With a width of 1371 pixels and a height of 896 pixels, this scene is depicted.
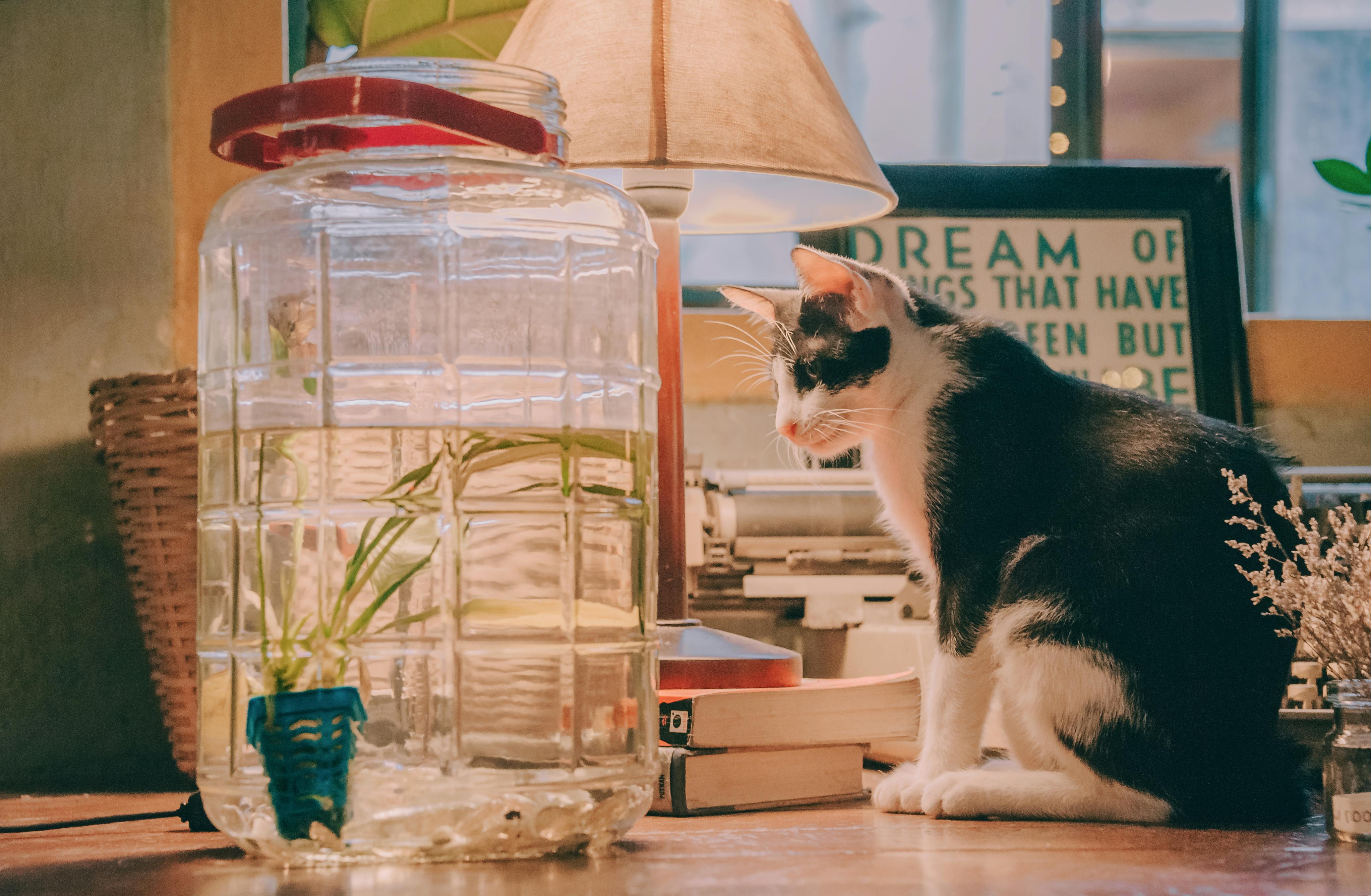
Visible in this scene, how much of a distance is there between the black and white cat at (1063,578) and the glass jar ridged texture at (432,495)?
0.37 metres

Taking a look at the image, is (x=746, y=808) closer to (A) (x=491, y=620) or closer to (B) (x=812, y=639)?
(A) (x=491, y=620)

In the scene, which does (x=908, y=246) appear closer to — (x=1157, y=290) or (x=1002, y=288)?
(x=1002, y=288)

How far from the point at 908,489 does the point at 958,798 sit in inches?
11.8

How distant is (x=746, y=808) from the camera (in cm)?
98

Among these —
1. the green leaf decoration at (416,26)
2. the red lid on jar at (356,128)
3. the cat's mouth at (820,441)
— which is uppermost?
the green leaf decoration at (416,26)

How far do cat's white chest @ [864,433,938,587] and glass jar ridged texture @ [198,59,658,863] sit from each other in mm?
385

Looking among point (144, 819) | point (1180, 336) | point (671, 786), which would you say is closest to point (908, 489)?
point (671, 786)

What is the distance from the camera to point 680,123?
1046mm

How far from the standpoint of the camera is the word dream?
6.08 feet

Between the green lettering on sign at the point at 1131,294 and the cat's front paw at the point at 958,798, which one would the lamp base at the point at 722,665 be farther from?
the green lettering on sign at the point at 1131,294

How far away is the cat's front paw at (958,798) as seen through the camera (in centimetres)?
97

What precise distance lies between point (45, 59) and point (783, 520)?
1007 millimetres

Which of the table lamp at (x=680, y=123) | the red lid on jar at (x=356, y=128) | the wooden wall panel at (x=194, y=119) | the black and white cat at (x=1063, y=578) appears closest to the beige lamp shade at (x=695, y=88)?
the table lamp at (x=680, y=123)

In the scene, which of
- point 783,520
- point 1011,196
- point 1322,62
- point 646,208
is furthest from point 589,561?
point 1322,62
